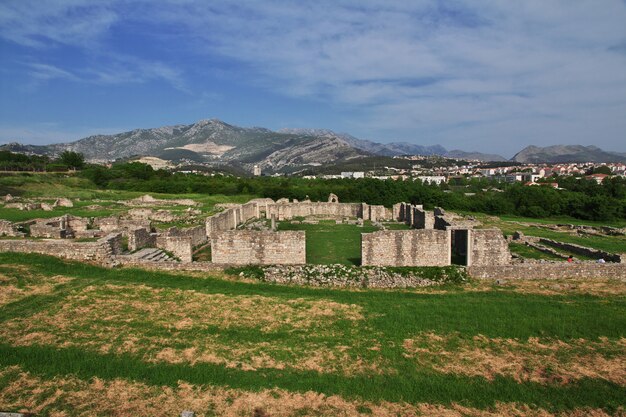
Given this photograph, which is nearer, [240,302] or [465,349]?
[465,349]

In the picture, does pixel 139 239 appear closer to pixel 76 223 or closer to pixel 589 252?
pixel 76 223

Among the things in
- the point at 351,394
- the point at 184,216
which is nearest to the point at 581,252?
the point at 351,394

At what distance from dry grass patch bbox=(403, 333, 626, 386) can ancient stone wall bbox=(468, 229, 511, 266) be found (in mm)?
8395

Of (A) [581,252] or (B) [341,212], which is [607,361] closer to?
(A) [581,252]

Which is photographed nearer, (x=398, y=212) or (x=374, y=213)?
(x=398, y=212)

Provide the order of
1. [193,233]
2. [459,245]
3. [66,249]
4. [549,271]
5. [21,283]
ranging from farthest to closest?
1. [193,233]
2. [459,245]
3. [549,271]
4. [66,249]
5. [21,283]

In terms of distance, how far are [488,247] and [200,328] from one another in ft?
52.3

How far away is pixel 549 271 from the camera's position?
20.2 meters

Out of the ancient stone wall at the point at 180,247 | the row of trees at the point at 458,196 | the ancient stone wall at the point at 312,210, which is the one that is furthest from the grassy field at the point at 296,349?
the row of trees at the point at 458,196

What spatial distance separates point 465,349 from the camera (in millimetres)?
12555

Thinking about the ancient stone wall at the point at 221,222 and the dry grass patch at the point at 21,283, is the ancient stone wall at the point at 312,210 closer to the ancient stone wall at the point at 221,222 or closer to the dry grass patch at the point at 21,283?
the ancient stone wall at the point at 221,222

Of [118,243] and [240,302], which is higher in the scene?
[118,243]

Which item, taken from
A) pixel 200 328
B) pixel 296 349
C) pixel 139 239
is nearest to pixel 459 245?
pixel 296 349

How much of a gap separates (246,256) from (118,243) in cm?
709
